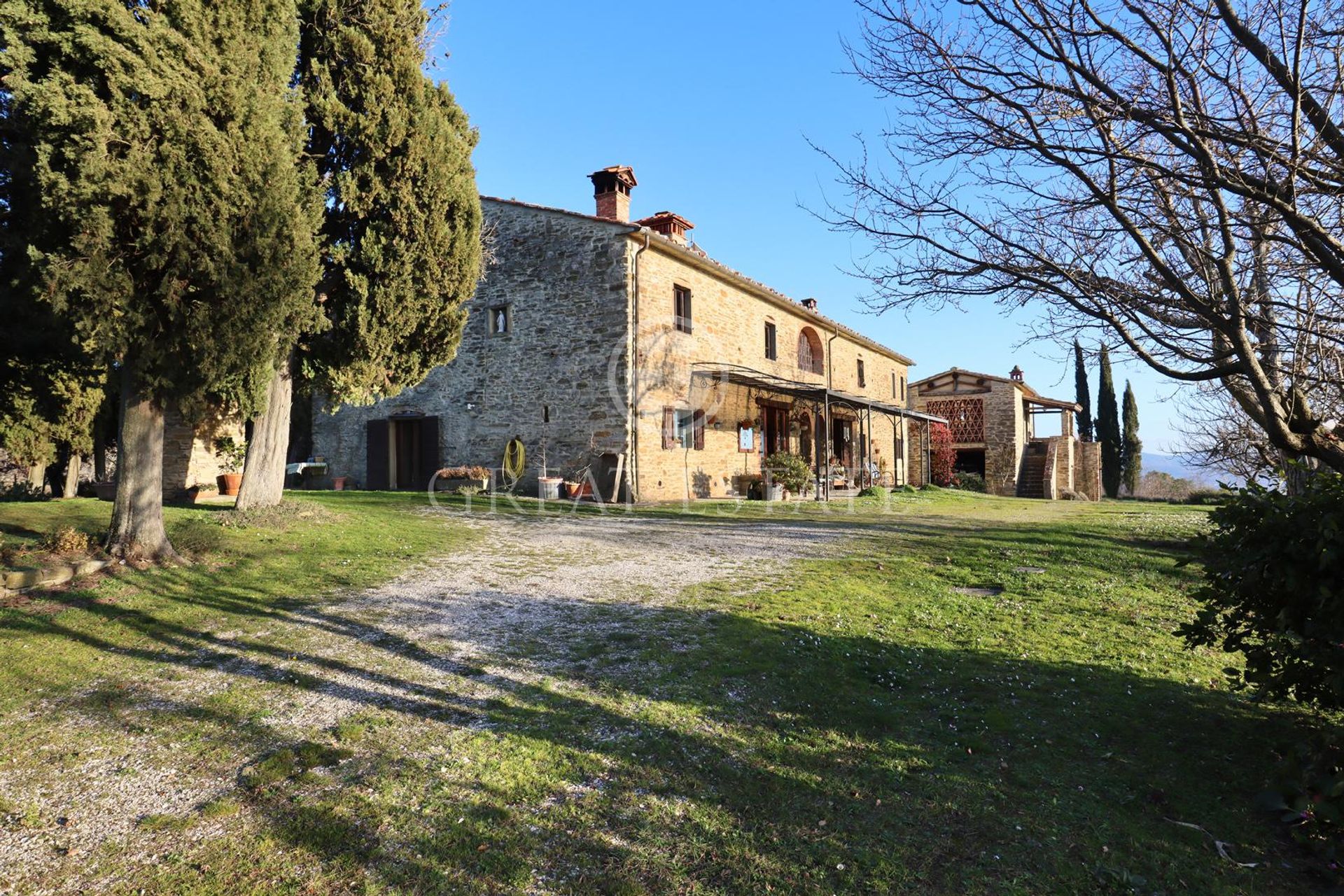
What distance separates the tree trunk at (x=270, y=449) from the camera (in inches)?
373

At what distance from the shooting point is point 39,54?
6.08 meters

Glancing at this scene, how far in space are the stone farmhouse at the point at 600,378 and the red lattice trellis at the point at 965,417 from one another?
11592mm

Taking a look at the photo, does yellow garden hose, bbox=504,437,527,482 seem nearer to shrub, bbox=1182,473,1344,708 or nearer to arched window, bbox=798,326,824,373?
arched window, bbox=798,326,824,373

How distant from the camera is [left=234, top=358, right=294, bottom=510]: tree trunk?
31.1ft

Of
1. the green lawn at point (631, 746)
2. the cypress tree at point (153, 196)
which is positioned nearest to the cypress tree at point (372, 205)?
the cypress tree at point (153, 196)

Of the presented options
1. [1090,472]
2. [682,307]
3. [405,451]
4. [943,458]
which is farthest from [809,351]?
[1090,472]

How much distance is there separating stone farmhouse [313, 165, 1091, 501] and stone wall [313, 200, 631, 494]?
3 cm

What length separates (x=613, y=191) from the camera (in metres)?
17.4

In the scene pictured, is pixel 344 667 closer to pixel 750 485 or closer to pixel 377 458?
pixel 750 485

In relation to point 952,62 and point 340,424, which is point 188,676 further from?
point 340,424

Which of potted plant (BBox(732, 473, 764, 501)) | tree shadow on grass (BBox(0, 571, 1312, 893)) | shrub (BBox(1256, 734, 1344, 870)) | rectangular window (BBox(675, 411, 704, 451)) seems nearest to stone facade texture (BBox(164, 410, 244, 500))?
rectangular window (BBox(675, 411, 704, 451))

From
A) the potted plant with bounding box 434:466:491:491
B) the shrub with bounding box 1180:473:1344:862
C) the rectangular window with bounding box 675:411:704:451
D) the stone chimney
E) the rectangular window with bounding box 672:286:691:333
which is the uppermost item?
the stone chimney

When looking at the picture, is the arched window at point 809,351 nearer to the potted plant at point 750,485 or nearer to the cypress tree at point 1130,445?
the potted plant at point 750,485

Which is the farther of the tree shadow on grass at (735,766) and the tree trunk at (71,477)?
the tree trunk at (71,477)
